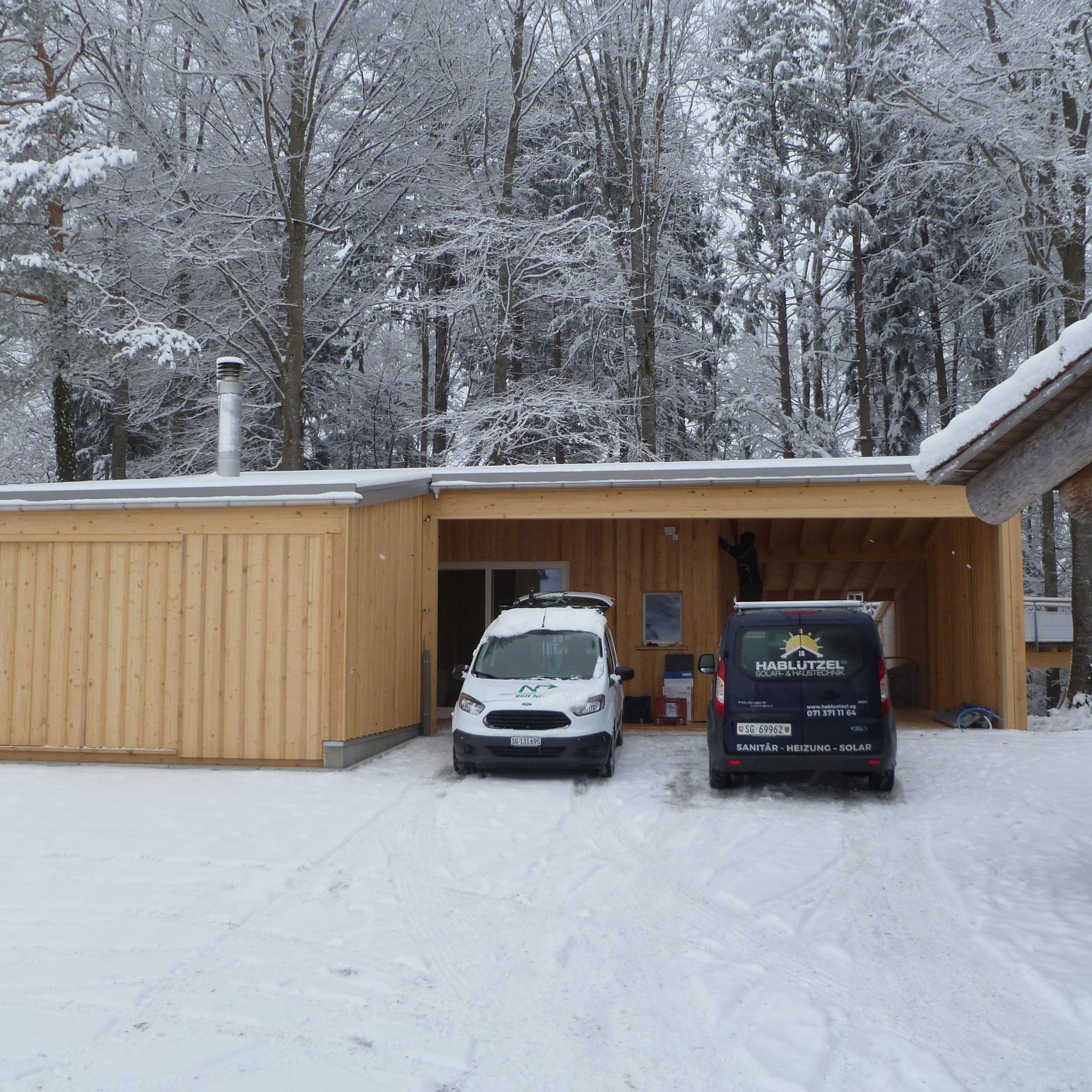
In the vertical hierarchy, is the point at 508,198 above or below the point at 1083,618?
above

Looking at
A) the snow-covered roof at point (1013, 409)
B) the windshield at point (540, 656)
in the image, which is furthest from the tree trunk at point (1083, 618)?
the snow-covered roof at point (1013, 409)

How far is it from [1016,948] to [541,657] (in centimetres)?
643

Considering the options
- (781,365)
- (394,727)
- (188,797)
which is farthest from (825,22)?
(188,797)

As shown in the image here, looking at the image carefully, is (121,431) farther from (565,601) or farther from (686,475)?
(686,475)

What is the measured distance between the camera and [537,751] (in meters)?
9.95

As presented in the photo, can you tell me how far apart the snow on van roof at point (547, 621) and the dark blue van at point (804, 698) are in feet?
7.57

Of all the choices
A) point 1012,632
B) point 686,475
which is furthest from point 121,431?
point 1012,632

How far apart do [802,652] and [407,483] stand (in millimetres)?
5240

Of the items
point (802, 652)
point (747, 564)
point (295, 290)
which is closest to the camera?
point (802, 652)

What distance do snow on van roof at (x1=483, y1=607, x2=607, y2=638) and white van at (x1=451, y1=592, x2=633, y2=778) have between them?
11 millimetres

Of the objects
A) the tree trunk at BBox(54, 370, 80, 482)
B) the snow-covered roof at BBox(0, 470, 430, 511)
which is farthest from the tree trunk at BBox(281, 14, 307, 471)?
the snow-covered roof at BBox(0, 470, 430, 511)

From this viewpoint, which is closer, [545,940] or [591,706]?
[545,940]

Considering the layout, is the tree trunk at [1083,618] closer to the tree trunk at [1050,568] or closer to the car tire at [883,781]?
the tree trunk at [1050,568]

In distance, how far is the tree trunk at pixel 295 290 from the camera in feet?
62.8
